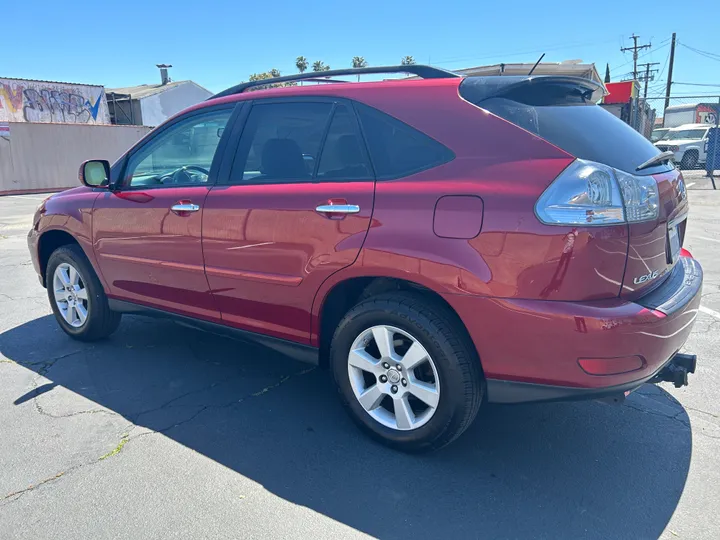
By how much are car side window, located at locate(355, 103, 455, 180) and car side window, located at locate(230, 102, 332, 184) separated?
12.5 inches

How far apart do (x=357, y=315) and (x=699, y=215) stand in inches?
428

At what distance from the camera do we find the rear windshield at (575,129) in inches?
98.3

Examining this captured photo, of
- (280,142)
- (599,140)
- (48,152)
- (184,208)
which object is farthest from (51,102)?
(599,140)

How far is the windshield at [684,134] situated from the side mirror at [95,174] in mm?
22454

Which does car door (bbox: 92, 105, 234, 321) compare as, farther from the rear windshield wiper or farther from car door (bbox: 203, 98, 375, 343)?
the rear windshield wiper

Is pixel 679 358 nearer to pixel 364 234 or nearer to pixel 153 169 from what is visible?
pixel 364 234

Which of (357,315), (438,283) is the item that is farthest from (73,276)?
(438,283)

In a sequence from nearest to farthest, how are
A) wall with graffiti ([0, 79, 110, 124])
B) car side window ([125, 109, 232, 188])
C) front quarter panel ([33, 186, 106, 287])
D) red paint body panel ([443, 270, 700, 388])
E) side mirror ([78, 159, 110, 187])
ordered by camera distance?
red paint body panel ([443, 270, 700, 388]), car side window ([125, 109, 232, 188]), side mirror ([78, 159, 110, 187]), front quarter panel ([33, 186, 106, 287]), wall with graffiti ([0, 79, 110, 124])

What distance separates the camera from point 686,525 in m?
2.34

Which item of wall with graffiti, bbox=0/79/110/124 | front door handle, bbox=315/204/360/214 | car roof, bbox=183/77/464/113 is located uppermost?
wall with graffiti, bbox=0/79/110/124

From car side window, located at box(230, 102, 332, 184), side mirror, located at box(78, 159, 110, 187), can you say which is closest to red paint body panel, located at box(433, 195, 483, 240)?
car side window, located at box(230, 102, 332, 184)

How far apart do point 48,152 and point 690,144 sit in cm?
2325

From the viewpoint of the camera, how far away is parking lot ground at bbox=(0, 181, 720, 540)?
7.88ft

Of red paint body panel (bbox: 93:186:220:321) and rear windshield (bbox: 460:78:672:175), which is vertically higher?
rear windshield (bbox: 460:78:672:175)
